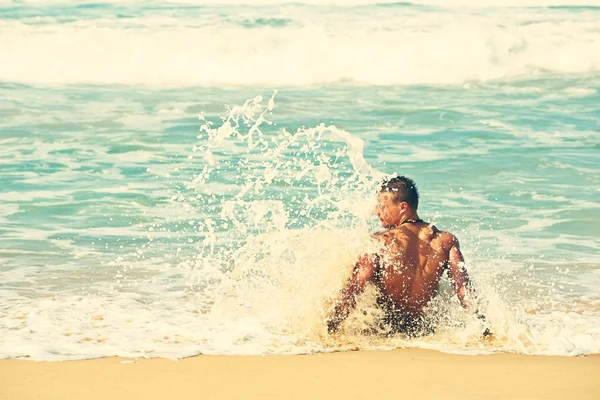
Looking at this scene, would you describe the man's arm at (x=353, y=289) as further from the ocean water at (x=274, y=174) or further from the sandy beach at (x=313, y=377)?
the sandy beach at (x=313, y=377)

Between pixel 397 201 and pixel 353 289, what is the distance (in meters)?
0.55

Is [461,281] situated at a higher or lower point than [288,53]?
lower

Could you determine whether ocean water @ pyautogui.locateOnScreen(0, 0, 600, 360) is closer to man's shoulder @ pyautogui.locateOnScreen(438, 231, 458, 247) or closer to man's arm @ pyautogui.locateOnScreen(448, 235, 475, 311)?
man's arm @ pyautogui.locateOnScreen(448, 235, 475, 311)

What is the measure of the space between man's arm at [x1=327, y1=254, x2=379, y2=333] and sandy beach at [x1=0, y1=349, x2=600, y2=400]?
39cm

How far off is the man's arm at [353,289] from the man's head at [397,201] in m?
0.28

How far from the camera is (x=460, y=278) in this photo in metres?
5.47

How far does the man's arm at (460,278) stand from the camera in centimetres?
546

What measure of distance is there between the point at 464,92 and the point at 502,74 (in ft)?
8.90

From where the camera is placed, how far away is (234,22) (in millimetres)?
25562

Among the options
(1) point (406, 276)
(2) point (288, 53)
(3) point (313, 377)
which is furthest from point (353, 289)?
(2) point (288, 53)

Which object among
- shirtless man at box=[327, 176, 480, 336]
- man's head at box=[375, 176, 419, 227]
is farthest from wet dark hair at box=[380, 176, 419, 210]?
shirtless man at box=[327, 176, 480, 336]

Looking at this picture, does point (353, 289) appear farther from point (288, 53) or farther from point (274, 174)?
point (288, 53)

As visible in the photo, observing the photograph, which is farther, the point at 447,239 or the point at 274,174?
the point at 274,174

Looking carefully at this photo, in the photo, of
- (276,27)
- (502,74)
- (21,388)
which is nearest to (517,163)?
(21,388)
